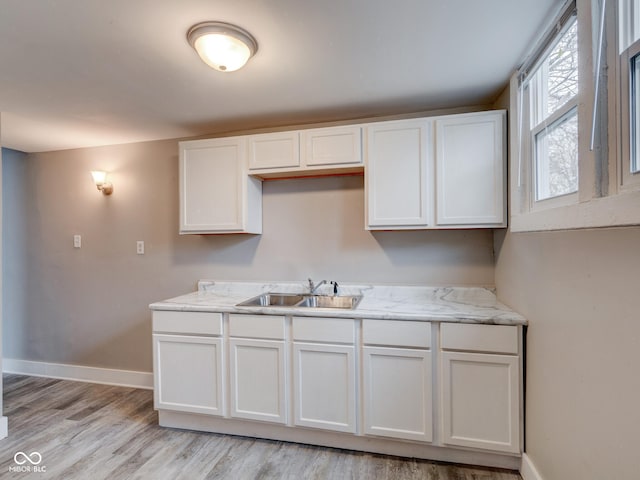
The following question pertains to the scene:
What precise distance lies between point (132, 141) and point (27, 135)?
0.80 m

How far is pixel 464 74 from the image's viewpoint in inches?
71.3

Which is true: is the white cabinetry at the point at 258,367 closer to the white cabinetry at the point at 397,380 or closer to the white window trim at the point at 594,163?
the white cabinetry at the point at 397,380

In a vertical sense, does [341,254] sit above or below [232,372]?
above

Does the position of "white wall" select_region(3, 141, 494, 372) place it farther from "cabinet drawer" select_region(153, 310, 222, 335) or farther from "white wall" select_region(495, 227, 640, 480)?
"white wall" select_region(495, 227, 640, 480)

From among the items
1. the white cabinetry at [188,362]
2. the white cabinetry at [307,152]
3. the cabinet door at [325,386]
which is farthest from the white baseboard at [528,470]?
the white cabinetry at [307,152]

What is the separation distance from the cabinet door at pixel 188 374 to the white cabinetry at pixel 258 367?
115mm

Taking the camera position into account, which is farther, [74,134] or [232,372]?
[74,134]

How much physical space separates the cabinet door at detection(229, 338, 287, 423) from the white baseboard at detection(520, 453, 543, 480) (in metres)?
1.35

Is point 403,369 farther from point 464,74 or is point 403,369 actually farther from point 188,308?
point 464,74

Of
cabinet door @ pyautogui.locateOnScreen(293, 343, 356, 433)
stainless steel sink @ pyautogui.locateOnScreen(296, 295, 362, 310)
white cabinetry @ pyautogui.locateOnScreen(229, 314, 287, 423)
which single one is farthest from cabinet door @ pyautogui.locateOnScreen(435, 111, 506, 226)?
white cabinetry @ pyautogui.locateOnScreen(229, 314, 287, 423)

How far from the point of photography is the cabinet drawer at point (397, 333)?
1.80 metres

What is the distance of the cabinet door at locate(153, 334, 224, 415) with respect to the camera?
2.10 meters

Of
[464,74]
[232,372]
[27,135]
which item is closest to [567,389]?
[464,74]

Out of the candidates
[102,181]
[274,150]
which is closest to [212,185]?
[274,150]
